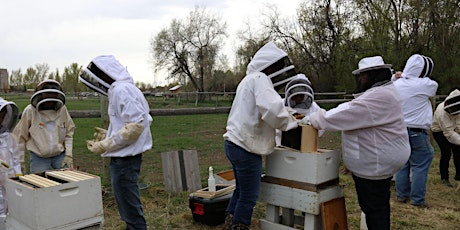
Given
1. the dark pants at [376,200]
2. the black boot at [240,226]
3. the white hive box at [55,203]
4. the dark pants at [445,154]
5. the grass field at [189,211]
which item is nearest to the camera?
the white hive box at [55,203]

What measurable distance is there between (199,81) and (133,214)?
41.1 meters

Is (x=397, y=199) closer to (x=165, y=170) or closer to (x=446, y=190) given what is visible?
(x=446, y=190)

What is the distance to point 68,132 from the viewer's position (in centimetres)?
483

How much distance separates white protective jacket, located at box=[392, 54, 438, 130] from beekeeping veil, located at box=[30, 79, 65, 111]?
4605mm

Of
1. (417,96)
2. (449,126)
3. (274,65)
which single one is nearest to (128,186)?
(274,65)

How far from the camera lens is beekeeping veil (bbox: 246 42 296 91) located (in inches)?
157

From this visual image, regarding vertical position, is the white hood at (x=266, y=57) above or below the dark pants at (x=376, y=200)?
above

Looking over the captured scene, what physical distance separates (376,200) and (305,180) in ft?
2.25

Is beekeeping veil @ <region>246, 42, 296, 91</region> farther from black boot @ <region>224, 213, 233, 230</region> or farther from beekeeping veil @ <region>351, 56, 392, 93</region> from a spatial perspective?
black boot @ <region>224, 213, 233, 230</region>

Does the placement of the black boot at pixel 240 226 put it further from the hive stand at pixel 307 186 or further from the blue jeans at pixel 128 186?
the blue jeans at pixel 128 186

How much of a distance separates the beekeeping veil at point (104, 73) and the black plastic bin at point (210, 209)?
178 cm

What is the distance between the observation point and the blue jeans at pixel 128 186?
3680mm

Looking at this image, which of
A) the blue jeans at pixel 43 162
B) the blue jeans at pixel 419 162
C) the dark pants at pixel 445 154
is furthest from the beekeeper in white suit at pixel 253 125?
the dark pants at pixel 445 154

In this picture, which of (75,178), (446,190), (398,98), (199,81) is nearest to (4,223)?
(75,178)
